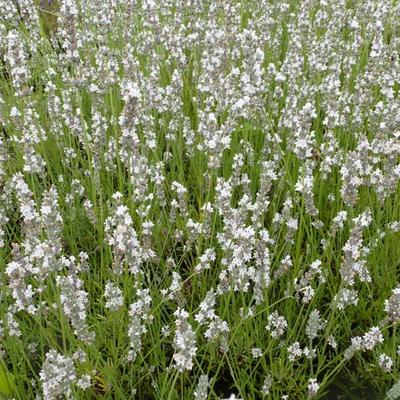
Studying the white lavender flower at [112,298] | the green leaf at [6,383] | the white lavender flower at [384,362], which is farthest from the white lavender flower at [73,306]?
the white lavender flower at [384,362]

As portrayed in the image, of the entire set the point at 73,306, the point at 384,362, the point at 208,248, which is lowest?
the point at 384,362

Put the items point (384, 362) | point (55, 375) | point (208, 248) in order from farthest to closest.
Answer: point (208, 248), point (384, 362), point (55, 375)

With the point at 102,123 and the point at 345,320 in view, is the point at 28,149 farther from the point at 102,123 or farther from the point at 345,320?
the point at 345,320

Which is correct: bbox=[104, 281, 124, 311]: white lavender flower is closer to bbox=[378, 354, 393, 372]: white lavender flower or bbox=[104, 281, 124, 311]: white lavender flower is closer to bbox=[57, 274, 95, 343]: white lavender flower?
bbox=[57, 274, 95, 343]: white lavender flower

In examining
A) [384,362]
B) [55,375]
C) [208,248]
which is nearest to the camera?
[55,375]

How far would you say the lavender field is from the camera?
1531 millimetres

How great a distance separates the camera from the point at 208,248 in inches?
81.9

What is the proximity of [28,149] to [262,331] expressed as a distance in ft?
3.25

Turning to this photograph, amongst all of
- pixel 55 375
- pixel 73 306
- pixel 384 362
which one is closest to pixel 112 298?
pixel 73 306

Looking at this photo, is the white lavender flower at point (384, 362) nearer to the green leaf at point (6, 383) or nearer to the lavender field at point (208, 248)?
the lavender field at point (208, 248)

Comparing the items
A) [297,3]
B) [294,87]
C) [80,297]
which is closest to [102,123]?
[294,87]

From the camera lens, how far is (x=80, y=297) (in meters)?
1.53

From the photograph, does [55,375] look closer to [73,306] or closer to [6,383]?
[73,306]

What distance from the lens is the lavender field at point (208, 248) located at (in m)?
1.53
